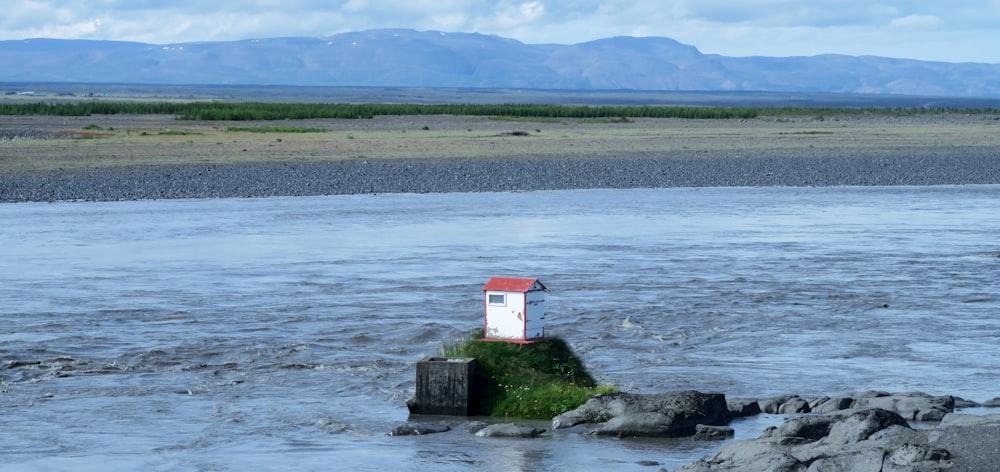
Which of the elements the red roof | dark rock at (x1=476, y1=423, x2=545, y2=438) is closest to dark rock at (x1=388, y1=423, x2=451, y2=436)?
dark rock at (x1=476, y1=423, x2=545, y2=438)

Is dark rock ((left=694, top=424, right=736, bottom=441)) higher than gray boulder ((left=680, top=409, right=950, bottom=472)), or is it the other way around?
gray boulder ((left=680, top=409, right=950, bottom=472))

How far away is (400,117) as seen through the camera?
290 ft

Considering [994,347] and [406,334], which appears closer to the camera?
[994,347]

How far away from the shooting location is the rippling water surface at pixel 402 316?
37.0ft

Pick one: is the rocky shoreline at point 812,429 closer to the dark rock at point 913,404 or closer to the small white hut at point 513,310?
the dark rock at point 913,404

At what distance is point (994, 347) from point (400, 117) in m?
74.7

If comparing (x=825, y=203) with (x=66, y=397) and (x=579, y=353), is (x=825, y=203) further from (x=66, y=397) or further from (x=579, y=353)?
(x=66, y=397)

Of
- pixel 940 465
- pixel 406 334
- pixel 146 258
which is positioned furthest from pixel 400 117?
pixel 940 465

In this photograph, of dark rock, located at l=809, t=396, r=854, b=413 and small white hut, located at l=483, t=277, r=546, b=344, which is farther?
small white hut, located at l=483, t=277, r=546, b=344

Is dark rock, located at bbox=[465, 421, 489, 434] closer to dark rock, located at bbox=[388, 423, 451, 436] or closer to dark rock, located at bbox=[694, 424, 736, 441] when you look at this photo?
dark rock, located at bbox=[388, 423, 451, 436]

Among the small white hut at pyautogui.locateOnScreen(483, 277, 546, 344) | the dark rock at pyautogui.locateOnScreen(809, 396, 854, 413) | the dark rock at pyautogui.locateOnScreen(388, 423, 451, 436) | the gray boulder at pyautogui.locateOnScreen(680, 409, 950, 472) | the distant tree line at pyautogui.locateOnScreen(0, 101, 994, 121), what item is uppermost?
the small white hut at pyautogui.locateOnScreen(483, 277, 546, 344)

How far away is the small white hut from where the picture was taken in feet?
39.5

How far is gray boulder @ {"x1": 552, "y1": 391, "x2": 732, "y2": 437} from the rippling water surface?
17cm

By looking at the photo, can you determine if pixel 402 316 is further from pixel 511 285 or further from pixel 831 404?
pixel 831 404
